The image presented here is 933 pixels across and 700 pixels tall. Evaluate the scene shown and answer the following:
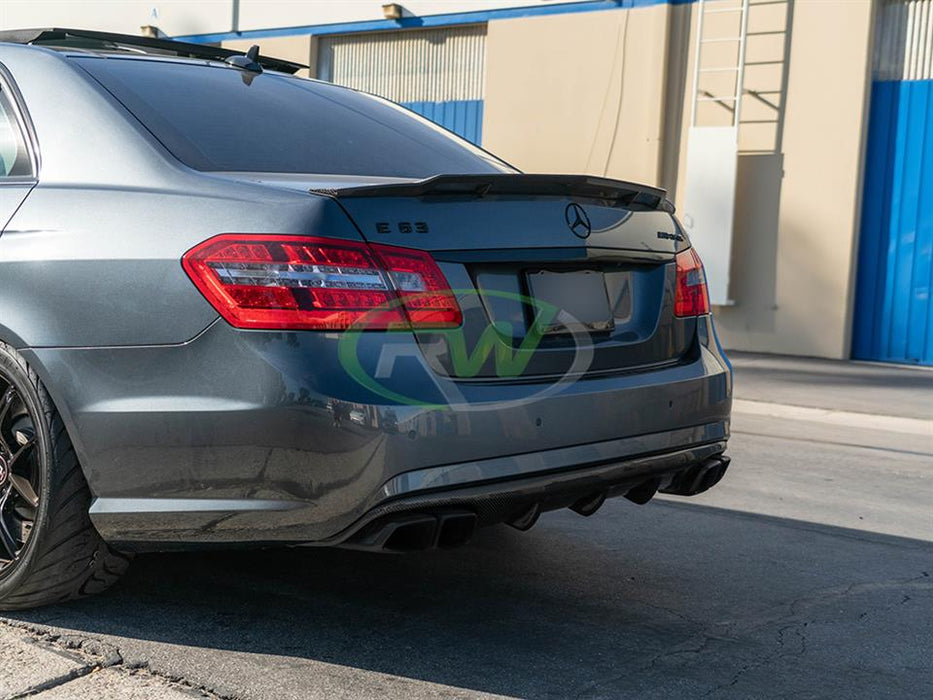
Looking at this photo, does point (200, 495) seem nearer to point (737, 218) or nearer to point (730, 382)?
point (730, 382)

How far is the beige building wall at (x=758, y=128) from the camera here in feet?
41.1

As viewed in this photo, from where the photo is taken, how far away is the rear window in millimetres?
3670

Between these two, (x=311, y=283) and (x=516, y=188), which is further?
(x=516, y=188)

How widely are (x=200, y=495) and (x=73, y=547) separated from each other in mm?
504

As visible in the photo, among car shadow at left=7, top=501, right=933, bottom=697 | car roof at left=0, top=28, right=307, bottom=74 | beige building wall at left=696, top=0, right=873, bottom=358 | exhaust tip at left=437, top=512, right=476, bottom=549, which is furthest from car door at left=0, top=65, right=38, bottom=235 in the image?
beige building wall at left=696, top=0, right=873, bottom=358

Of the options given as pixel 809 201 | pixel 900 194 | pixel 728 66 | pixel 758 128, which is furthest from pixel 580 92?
pixel 900 194

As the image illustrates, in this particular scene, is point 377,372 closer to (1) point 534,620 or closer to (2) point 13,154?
(1) point 534,620

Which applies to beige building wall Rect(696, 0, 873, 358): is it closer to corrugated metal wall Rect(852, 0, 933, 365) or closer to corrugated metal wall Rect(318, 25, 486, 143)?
corrugated metal wall Rect(852, 0, 933, 365)

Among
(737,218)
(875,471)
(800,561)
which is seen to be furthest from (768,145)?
(800,561)

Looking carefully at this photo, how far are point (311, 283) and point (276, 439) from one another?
38 centimetres

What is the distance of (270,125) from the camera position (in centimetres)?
394

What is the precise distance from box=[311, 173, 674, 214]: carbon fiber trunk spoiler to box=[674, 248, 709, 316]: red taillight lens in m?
0.20

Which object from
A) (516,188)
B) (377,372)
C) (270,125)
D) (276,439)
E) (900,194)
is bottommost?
(276,439)

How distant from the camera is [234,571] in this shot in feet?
13.6
